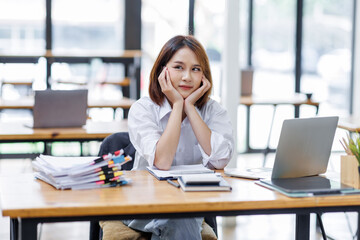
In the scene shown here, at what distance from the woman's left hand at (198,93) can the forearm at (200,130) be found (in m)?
0.04

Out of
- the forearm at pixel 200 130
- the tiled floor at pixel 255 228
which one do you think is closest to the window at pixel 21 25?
the tiled floor at pixel 255 228

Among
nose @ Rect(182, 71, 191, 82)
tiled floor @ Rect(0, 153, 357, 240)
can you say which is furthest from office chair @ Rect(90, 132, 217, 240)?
tiled floor @ Rect(0, 153, 357, 240)

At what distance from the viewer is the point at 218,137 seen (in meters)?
2.52

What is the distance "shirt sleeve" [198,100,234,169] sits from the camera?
8.08 ft

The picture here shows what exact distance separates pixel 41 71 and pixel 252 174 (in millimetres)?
5218

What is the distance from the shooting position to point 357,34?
7211mm

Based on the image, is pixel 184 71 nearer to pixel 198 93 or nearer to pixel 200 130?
pixel 198 93

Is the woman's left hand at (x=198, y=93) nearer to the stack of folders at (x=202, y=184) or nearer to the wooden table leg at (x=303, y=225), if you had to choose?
the stack of folders at (x=202, y=184)

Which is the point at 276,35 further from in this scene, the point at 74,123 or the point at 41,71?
the point at 74,123

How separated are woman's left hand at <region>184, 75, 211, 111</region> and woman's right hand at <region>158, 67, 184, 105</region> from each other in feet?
0.10

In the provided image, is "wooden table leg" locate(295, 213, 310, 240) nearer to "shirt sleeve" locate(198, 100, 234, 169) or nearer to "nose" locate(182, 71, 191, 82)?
"shirt sleeve" locate(198, 100, 234, 169)

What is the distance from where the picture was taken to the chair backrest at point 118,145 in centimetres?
264

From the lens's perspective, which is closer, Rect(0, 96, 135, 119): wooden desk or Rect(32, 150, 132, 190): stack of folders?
Rect(32, 150, 132, 190): stack of folders

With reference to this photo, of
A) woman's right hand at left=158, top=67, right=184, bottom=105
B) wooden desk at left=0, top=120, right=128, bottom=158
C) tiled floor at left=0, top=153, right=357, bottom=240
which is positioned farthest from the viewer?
tiled floor at left=0, top=153, right=357, bottom=240
